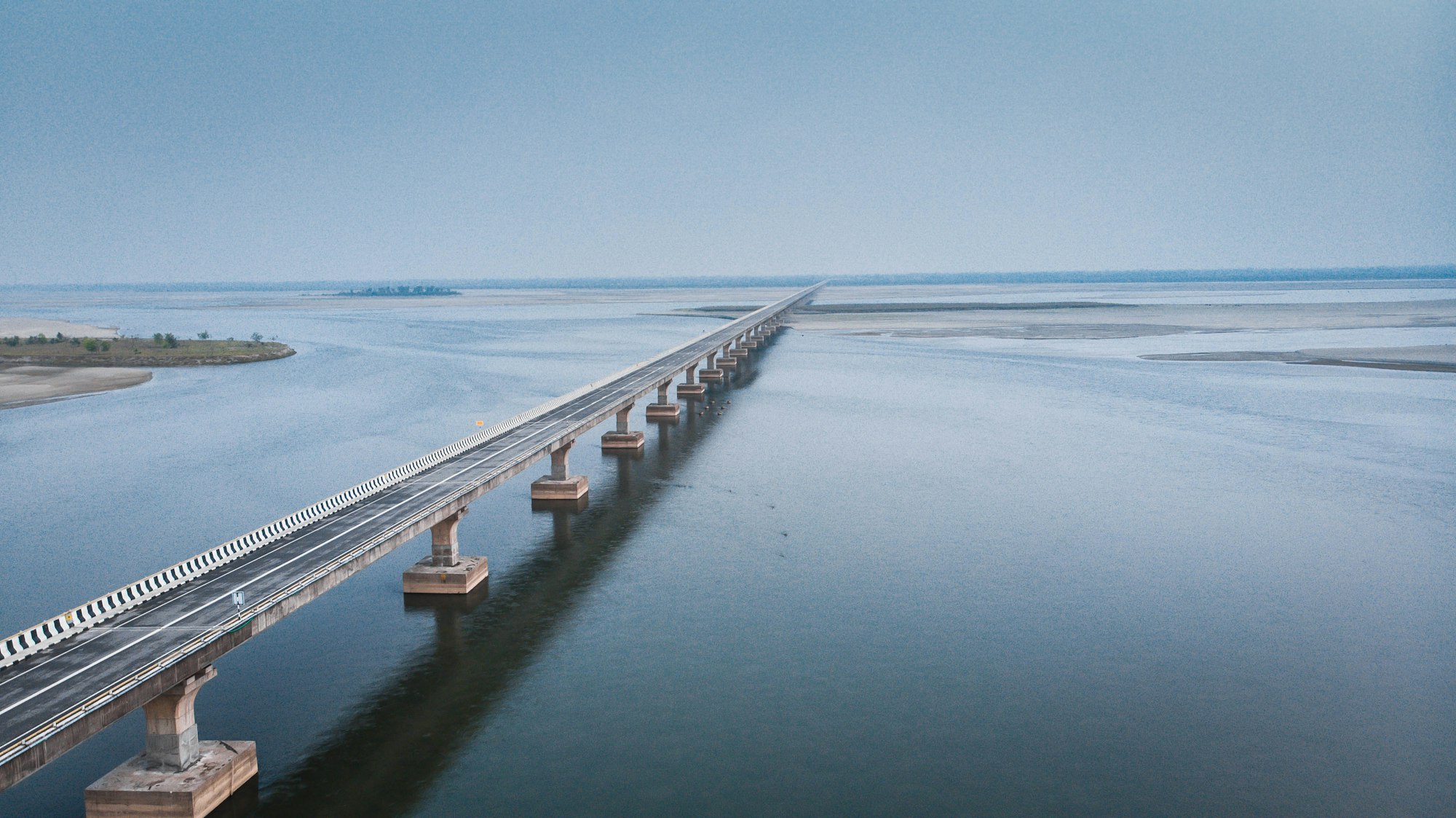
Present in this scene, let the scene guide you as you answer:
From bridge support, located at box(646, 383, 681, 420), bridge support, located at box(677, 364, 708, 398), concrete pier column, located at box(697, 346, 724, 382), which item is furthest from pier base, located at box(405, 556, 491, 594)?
concrete pier column, located at box(697, 346, 724, 382)

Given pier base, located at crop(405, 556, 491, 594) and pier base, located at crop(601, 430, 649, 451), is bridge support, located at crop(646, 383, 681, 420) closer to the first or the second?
pier base, located at crop(601, 430, 649, 451)

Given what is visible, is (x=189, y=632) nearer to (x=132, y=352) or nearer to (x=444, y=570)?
(x=444, y=570)

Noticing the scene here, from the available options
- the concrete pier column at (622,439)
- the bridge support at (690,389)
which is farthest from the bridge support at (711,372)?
the concrete pier column at (622,439)

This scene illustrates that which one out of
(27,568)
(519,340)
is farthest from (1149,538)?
(519,340)

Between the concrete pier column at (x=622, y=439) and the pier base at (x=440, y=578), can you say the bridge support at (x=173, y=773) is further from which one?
the concrete pier column at (x=622, y=439)

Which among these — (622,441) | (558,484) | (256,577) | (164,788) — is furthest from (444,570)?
(622,441)

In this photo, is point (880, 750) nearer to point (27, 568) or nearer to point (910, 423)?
point (27, 568)
